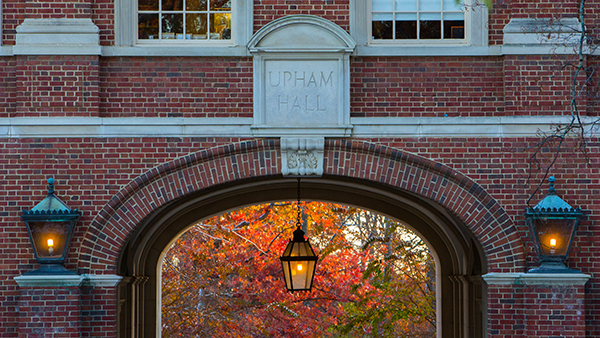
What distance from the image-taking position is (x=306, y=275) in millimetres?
11078

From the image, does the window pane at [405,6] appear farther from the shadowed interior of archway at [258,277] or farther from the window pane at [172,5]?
the shadowed interior of archway at [258,277]

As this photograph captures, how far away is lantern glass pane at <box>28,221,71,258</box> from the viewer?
956 cm

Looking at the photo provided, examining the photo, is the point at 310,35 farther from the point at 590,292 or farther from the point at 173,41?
the point at 590,292

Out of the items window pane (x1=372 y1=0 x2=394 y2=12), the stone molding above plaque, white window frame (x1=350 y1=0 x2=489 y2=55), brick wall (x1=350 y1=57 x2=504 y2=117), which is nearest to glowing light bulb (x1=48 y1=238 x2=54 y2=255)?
the stone molding above plaque

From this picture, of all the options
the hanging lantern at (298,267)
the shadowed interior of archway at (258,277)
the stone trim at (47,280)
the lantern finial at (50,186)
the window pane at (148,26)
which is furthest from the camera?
the shadowed interior of archway at (258,277)

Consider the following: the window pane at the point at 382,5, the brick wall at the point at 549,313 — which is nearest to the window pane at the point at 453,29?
the window pane at the point at 382,5

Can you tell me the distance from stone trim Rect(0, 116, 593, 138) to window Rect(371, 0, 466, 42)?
3.67ft

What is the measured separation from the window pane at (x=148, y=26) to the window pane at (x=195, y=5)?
413mm

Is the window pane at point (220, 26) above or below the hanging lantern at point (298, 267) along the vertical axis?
above

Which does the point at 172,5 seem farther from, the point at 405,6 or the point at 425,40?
the point at 425,40

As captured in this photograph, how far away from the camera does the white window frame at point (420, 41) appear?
10.1 metres

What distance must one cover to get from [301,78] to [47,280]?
373 centimetres

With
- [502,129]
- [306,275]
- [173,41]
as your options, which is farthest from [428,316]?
[173,41]

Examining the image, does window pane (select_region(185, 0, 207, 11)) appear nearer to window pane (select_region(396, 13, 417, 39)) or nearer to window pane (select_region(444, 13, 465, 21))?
window pane (select_region(396, 13, 417, 39))
